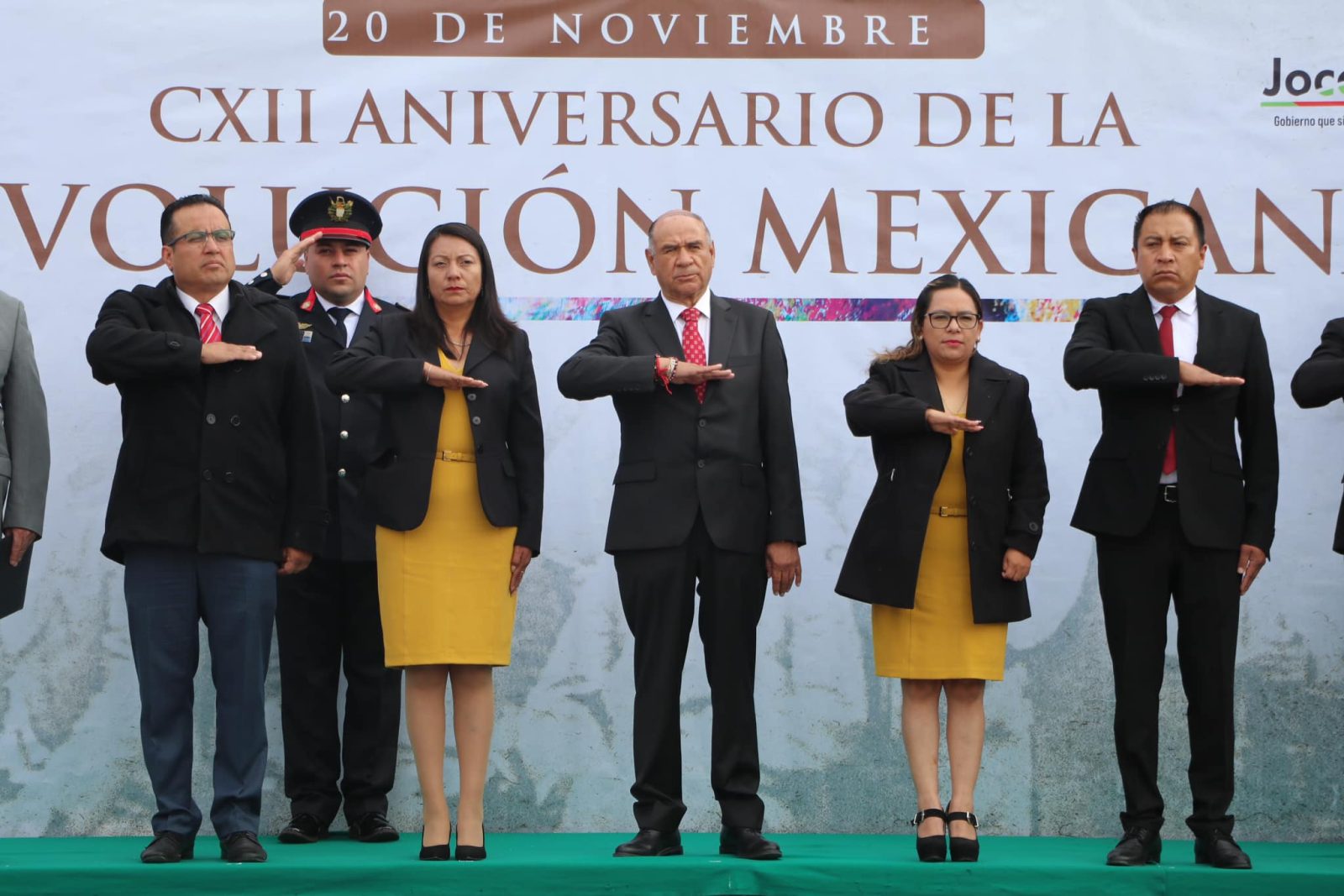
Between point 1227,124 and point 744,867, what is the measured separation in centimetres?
278

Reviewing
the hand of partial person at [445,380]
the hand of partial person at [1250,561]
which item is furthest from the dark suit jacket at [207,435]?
the hand of partial person at [1250,561]

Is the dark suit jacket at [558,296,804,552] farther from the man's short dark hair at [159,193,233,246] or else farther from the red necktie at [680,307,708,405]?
the man's short dark hair at [159,193,233,246]

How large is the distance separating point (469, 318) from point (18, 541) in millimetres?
1285

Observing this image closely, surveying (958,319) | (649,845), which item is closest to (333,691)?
(649,845)

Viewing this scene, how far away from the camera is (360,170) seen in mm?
5477

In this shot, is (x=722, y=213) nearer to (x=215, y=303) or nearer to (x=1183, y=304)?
(x=1183, y=304)

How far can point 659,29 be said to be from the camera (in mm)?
5496

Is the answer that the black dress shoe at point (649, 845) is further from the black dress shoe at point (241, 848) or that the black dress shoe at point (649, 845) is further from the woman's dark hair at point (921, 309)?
the woman's dark hair at point (921, 309)

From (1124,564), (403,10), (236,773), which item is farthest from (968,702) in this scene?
(403,10)

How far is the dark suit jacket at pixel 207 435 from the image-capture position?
431 cm

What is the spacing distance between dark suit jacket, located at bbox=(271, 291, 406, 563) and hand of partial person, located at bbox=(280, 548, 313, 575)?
0.45m

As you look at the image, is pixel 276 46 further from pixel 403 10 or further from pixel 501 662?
pixel 501 662

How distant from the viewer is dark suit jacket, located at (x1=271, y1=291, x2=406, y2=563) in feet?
16.4

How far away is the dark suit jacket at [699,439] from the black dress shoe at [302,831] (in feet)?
4.32
